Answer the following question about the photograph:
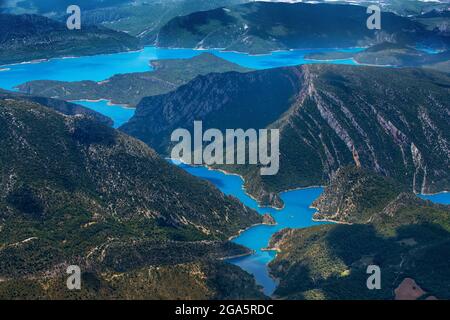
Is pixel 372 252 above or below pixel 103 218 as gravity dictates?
below

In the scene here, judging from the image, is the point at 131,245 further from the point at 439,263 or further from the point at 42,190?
the point at 439,263

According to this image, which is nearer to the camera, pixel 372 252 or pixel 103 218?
pixel 372 252

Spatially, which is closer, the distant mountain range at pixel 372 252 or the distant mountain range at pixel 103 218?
the distant mountain range at pixel 103 218

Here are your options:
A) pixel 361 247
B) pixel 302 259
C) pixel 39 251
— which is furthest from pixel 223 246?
pixel 39 251

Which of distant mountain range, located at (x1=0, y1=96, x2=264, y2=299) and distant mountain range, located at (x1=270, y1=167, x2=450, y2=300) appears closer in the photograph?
distant mountain range, located at (x1=0, y1=96, x2=264, y2=299)
